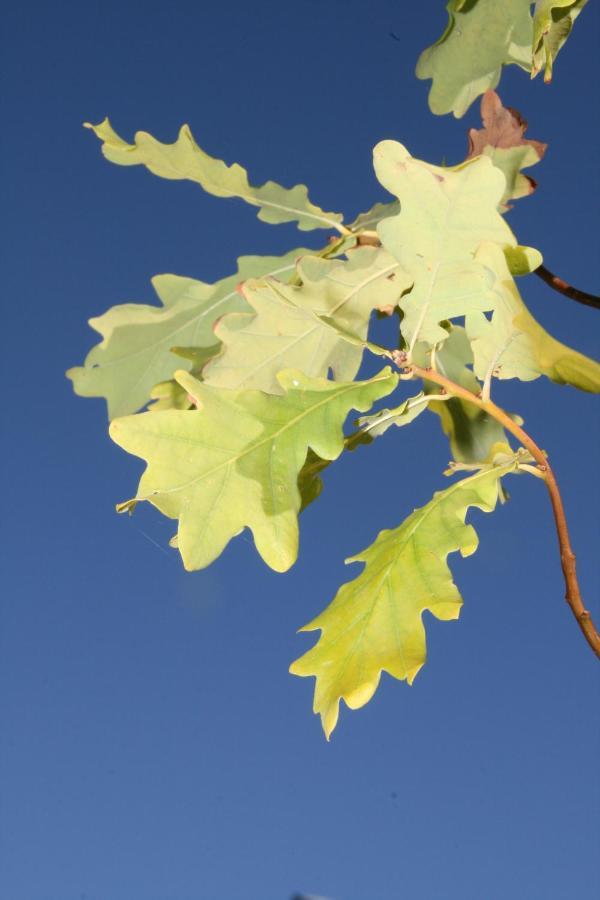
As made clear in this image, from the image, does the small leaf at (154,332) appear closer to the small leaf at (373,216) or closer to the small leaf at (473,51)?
the small leaf at (373,216)

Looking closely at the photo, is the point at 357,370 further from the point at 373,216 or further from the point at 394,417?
the point at 373,216

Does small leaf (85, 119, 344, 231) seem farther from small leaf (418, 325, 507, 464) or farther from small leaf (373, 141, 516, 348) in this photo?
small leaf (373, 141, 516, 348)

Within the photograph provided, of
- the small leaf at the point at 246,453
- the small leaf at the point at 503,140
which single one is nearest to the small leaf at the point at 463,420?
the small leaf at the point at 503,140

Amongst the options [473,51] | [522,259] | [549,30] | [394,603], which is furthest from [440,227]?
[473,51]

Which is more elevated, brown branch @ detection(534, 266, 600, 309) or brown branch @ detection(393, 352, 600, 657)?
brown branch @ detection(534, 266, 600, 309)

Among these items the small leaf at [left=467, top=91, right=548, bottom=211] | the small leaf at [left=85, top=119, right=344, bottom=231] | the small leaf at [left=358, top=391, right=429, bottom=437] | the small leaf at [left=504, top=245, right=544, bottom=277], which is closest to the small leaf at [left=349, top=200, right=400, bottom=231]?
the small leaf at [left=85, top=119, right=344, bottom=231]

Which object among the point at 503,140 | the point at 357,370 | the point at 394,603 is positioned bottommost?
the point at 394,603
